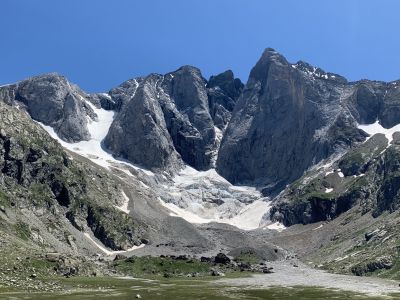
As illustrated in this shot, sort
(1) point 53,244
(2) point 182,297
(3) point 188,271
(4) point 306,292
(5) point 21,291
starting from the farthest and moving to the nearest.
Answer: (1) point 53,244 < (3) point 188,271 < (4) point 306,292 < (2) point 182,297 < (5) point 21,291

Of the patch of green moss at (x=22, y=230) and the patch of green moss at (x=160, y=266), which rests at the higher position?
the patch of green moss at (x=22, y=230)

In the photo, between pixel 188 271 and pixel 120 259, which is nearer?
pixel 188 271

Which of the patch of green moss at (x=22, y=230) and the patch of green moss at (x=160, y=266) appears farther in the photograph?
the patch of green moss at (x=160, y=266)

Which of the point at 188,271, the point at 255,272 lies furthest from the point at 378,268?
the point at 188,271

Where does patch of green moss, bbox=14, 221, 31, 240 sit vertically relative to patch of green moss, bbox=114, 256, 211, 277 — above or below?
above

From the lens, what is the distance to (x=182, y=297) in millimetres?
88500

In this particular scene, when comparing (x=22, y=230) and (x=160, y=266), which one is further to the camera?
(x=160, y=266)

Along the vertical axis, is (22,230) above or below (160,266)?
above

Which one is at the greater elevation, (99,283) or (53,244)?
(53,244)

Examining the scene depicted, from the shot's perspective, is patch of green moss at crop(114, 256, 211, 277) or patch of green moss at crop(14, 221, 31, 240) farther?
patch of green moss at crop(114, 256, 211, 277)

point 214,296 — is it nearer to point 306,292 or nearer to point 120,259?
point 306,292

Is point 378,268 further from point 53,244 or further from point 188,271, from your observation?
point 53,244

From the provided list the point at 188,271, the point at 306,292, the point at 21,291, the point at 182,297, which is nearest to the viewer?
the point at 21,291

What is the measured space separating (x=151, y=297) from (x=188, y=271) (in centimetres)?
9059
